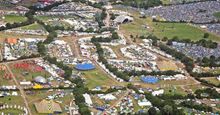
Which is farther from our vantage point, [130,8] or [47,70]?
[130,8]

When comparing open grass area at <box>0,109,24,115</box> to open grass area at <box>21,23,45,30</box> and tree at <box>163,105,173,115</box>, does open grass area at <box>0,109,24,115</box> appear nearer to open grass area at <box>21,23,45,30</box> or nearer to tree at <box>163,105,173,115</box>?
tree at <box>163,105,173,115</box>

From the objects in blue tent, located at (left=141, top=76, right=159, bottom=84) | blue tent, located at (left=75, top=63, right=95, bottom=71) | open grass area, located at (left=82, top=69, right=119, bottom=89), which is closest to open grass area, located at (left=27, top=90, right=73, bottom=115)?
open grass area, located at (left=82, top=69, right=119, bottom=89)

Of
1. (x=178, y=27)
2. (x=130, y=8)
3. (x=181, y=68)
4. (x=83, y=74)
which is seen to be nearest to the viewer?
(x=83, y=74)

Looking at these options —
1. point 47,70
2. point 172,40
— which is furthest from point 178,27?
point 47,70

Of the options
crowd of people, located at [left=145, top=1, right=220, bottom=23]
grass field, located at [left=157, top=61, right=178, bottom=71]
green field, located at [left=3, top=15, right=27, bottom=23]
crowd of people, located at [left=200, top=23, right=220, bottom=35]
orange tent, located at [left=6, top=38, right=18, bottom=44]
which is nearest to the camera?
grass field, located at [left=157, top=61, right=178, bottom=71]

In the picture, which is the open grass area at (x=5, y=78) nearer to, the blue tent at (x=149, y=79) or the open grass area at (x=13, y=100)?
the open grass area at (x=13, y=100)

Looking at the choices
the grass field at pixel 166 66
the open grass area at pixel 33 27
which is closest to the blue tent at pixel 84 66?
the grass field at pixel 166 66

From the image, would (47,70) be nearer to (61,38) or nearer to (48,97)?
(48,97)

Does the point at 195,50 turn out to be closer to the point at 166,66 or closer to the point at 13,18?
the point at 166,66
